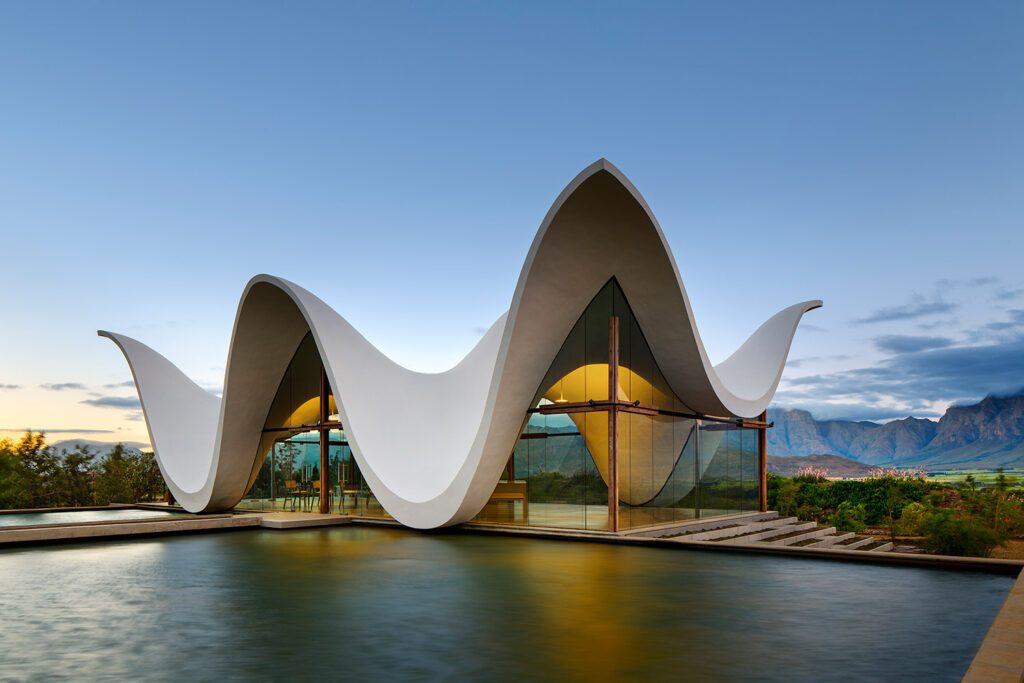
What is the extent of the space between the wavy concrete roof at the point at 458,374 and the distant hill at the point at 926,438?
8421cm

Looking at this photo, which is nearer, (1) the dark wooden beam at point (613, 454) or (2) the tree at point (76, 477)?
(1) the dark wooden beam at point (613, 454)

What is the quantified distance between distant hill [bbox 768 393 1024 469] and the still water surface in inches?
3619

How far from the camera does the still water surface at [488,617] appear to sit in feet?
17.1

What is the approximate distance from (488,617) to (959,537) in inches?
446

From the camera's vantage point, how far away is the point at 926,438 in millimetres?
120875

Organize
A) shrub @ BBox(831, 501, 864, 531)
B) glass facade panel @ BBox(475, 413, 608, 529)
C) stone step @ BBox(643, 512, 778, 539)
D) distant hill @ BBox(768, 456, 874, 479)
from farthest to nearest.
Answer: distant hill @ BBox(768, 456, 874, 479) < shrub @ BBox(831, 501, 864, 531) < stone step @ BBox(643, 512, 778, 539) < glass facade panel @ BBox(475, 413, 608, 529)

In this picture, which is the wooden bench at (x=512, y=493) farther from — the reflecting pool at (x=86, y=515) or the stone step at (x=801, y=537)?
the reflecting pool at (x=86, y=515)

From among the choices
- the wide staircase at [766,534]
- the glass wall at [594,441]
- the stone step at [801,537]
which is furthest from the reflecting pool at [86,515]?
the stone step at [801,537]

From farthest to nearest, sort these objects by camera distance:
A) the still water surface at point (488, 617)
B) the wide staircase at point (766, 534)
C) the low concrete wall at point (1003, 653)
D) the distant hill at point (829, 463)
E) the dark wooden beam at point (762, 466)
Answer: the distant hill at point (829, 463) → the dark wooden beam at point (762, 466) → the wide staircase at point (766, 534) → the still water surface at point (488, 617) → the low concrete wall at point (1003, 653)

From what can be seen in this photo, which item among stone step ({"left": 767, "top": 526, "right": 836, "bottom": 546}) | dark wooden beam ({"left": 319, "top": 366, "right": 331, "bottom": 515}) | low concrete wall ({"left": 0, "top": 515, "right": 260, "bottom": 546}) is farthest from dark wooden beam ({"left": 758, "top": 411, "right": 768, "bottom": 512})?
low concrete wall ({"left": 0, "top": 515, "right": 260, "bottom": 546})

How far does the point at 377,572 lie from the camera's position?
977cm

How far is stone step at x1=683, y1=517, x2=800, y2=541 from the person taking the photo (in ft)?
49.5

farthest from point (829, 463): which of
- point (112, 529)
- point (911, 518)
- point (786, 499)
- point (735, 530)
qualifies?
point (112, 529)

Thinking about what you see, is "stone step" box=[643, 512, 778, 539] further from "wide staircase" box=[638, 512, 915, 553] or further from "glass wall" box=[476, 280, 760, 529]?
"glass wall" box=[476, 280, 760, 529]
